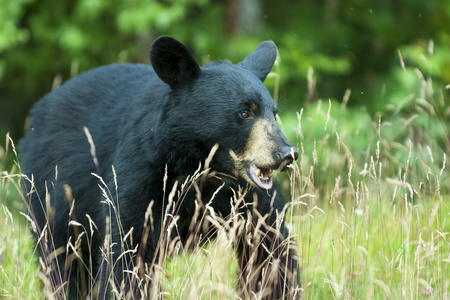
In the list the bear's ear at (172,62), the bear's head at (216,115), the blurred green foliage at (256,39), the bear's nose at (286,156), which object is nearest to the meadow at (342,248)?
the bear's nose at (286,156)

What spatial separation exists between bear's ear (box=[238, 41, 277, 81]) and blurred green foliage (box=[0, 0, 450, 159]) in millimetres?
3959

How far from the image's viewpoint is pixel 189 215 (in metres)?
3.48

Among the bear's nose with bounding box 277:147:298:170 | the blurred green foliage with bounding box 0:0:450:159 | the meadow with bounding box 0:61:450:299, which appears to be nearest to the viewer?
the meadow with bounding box 0:61:450:299

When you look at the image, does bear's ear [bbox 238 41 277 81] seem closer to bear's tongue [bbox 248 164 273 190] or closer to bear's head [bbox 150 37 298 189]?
bear's head [bbox 150 37 298 189]

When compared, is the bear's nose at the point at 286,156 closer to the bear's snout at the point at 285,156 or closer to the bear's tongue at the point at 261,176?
the bear's snout at the point at 285,156

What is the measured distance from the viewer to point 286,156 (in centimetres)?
290

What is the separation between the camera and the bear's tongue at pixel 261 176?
304 centimetres

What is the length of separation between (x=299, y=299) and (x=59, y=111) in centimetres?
203

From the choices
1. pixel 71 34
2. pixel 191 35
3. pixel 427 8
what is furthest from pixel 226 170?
pixel 427 8

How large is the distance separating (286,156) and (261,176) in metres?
0.21

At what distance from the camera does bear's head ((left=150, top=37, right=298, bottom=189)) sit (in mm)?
3104

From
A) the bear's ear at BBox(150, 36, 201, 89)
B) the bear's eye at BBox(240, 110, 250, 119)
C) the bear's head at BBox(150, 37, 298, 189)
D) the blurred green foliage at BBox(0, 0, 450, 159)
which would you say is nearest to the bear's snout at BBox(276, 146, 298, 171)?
the bear's head at BBox(150, 37, 298, 189)

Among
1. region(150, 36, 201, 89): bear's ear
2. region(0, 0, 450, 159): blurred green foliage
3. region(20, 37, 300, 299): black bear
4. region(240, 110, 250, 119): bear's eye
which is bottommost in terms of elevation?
region(0, 0, 450, 159): blurred green foliage

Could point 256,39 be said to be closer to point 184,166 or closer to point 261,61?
point 261,61
